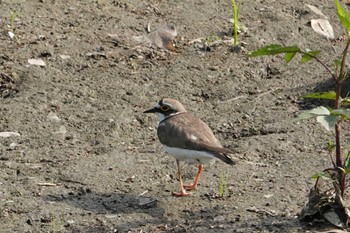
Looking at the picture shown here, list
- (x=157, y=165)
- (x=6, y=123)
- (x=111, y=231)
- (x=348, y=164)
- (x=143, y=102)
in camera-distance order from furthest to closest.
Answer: (x=143, y=102) → (x=6, y=123) → (x=157, y=165) → (x=111, y=231) → (x=348, y=164)

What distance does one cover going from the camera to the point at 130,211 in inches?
286

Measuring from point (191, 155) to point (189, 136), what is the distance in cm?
20

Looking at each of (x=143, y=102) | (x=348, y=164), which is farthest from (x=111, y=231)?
(x=143, y=102)

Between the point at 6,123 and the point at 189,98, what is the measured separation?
2.02 meters

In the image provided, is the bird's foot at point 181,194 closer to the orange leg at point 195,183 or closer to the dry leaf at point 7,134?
the orange leg at point 195,183

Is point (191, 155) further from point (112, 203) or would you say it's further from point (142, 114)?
point (142, 114)

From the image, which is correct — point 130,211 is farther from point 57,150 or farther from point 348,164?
point 348,164

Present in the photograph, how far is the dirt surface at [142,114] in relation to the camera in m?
7.26

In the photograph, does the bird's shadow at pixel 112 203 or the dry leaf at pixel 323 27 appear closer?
the bird's shadow at pixel 112 203

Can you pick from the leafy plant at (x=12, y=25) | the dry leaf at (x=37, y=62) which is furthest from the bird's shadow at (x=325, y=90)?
the leafy plant at (x=12, y=25)

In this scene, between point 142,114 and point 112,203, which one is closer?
point 112,203

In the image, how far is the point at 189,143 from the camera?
25.5 feet

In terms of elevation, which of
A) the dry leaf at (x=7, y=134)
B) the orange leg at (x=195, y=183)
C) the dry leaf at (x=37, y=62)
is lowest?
the dry leaf at (x=7, y=134)

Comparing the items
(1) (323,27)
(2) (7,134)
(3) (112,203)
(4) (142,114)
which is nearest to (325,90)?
(1) (323,27)
